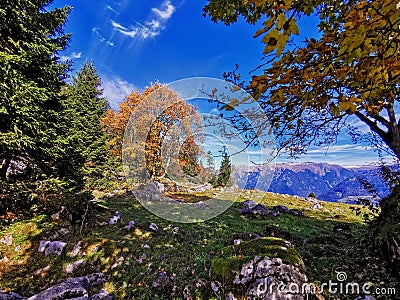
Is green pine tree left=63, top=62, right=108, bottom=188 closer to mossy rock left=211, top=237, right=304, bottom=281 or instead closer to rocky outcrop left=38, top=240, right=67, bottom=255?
rocky outcrop left=38, top=240, right=67, bottom=255

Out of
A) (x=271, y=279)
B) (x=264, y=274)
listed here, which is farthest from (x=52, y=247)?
(x=271, y=279)

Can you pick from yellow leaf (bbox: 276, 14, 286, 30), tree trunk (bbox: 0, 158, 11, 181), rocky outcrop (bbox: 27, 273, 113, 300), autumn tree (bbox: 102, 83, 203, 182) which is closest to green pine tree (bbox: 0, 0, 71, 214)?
tree trunk (bbox: 0, 158, 11, 181)

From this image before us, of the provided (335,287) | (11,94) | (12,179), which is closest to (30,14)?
(11,94)

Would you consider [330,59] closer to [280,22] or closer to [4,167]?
[280,22]

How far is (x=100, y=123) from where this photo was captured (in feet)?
66.5

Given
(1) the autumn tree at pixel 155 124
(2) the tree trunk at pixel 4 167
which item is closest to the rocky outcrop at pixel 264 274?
Answer: (1) the autumn tree at pixel 155 124

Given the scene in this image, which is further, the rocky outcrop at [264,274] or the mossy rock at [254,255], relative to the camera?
the mossy rock at [254,255]

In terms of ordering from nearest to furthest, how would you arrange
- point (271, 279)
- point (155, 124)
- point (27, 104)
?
point (271, 279)
point (27, 104)
point (155, 124)

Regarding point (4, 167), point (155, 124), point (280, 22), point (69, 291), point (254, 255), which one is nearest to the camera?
point (280, 22)

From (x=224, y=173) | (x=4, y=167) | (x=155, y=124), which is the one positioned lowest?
(x=4, y=167)

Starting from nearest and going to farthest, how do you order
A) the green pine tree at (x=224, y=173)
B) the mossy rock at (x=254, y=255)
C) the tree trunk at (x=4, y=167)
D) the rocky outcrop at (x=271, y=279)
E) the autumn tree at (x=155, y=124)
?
1. the rocky outcrop at (x=271, y=279)
2. the mossy rock at (x=254, y=255)
3. the green pine tree at (x=224, y=173)
4. the tree trunk at (x=4, y=167)
5. the autumn tree at (x=155, y=124)

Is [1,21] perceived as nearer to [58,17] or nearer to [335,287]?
[58,17]

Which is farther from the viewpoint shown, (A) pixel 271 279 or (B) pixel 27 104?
(B) pixel 27 104

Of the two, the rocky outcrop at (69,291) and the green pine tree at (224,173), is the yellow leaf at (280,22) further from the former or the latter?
the rocky outcrop at (69,291)
